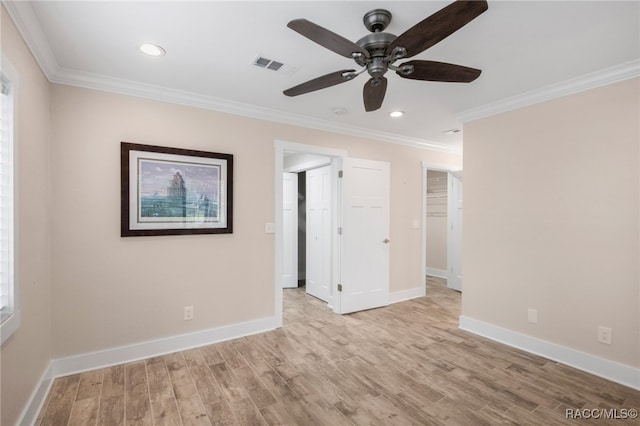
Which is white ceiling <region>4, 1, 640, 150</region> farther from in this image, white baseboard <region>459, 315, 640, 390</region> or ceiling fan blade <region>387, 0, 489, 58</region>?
white baseboard <region>459, 315, 640, 390</region>

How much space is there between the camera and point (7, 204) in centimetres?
166

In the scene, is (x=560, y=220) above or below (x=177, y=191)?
below

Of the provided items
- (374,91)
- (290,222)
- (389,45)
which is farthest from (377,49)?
(290,222)

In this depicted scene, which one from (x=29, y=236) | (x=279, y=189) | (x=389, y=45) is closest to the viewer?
(x=389, y=45)

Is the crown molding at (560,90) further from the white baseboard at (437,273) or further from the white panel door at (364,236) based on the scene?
the white baseboard at (437,273)

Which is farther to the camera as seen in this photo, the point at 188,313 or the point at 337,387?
the point at 188,313

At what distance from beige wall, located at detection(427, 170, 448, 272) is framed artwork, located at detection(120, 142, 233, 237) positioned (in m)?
4.78

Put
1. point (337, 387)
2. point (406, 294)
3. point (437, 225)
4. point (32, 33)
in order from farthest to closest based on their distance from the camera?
point (437, 225), point (406, 294), point (337, 387), point (32, 33)

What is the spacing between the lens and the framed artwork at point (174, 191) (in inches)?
105

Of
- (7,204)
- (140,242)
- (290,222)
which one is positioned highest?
(7,204)

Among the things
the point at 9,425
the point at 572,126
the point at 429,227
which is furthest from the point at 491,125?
the point at 9,425

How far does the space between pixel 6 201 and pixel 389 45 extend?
2263 millimetres

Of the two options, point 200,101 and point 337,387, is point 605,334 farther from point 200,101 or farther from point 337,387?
point 200,101

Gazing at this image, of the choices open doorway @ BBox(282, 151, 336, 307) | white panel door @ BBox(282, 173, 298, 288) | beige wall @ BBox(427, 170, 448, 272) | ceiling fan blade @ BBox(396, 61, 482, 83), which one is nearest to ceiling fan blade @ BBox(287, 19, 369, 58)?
ceiling fan blade @ BBox(396, 61, 482, 83)
